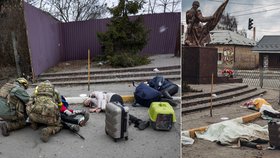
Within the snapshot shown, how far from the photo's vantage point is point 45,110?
12.0 ft

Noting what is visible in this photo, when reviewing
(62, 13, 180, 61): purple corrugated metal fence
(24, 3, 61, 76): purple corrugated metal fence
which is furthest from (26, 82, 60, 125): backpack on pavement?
(62, 13, 180, 61): purple corrugated metal fence

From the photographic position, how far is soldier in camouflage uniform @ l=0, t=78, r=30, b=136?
154 inches

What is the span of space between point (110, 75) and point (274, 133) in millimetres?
7147

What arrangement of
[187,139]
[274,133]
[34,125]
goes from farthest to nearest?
[34,125] → [187,139] → [274,133]

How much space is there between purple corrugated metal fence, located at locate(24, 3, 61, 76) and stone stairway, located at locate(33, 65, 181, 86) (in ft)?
1.59

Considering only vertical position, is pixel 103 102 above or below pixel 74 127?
above

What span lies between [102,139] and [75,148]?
38 centimetres

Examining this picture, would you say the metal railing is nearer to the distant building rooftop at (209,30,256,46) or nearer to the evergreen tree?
the distant building rooftop at (209,30,256,46)

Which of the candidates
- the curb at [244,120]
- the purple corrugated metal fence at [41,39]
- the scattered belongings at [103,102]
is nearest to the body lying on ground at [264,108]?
the curb at [244,120]

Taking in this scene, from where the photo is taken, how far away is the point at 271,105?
6.76 feet

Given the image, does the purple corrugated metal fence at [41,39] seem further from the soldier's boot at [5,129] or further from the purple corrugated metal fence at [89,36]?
the soldier's boot at [5,129]

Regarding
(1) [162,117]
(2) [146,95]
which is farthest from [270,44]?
(2) [146,95]

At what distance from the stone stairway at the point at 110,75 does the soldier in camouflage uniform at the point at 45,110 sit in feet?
12.5

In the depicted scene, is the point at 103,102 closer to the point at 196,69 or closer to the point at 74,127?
the point at 74,127
